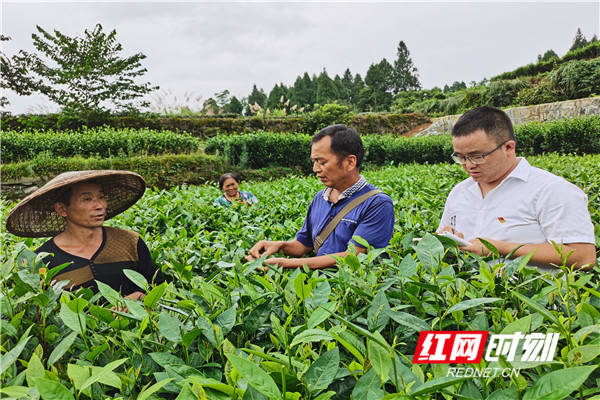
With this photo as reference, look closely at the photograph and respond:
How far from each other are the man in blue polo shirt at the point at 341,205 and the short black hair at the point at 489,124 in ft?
2.15

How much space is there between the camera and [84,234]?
7.97 feet

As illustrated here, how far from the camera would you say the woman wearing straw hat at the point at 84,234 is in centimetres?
231

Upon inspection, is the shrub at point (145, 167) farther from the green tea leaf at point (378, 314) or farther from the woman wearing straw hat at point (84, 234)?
the green tea leaf at point (378, 314)

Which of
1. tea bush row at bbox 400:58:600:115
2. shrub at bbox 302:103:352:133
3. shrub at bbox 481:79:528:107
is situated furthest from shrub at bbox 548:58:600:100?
shrub at bbox 302:103:352:133

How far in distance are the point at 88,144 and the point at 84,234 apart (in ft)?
34.6

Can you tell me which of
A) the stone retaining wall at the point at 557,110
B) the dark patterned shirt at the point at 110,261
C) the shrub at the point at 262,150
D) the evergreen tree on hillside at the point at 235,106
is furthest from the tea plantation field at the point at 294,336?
the evergreen tree on hillside at the point at 235,106

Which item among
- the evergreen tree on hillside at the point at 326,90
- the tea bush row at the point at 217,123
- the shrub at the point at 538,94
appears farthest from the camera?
the evergreen tree on hillside at the point at 326,90

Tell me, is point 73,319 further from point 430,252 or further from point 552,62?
point 552,62

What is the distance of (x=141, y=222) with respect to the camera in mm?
3320

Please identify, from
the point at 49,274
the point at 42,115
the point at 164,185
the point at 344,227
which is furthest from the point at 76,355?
the point at 42,115

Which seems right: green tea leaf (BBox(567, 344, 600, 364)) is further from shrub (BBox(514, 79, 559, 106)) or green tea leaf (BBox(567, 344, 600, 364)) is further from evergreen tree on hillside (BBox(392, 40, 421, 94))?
evergreen tree on hillside (BBox(392, 40, 421, 94))

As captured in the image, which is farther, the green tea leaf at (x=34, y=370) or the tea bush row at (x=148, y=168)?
the tea bush row at (x=148, y=168)

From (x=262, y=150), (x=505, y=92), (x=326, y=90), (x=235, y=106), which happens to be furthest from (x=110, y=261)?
(x=326, y=90)

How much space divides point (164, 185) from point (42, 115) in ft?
31.2
